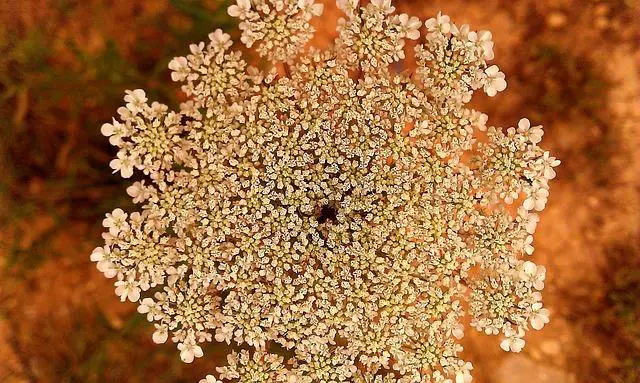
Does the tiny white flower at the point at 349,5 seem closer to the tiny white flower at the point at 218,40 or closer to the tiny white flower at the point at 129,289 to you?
the tiny white flower at the point at 218,40

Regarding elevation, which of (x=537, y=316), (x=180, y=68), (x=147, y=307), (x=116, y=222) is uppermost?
(x=180, y=68)

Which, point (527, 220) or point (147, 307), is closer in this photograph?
point (147, 307)

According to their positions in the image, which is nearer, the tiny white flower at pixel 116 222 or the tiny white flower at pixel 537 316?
the tiny white flower at pixel 116 222

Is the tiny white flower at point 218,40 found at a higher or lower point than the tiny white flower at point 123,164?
higher

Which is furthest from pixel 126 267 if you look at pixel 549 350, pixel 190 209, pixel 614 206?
pixel 614 206

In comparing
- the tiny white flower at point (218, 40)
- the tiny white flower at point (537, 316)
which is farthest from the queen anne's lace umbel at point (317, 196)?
the tiny white flower at point (537, 316)

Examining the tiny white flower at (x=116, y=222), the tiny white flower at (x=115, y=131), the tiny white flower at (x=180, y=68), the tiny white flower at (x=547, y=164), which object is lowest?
the tiny white flower at (x=116, y=222)

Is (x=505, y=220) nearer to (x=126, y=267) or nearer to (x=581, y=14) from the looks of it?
(x=126, y=267)

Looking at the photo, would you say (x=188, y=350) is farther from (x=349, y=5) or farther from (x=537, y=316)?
(x=349, y=5)

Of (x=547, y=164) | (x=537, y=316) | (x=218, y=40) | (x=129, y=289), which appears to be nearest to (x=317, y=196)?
(x=218, y=40)
